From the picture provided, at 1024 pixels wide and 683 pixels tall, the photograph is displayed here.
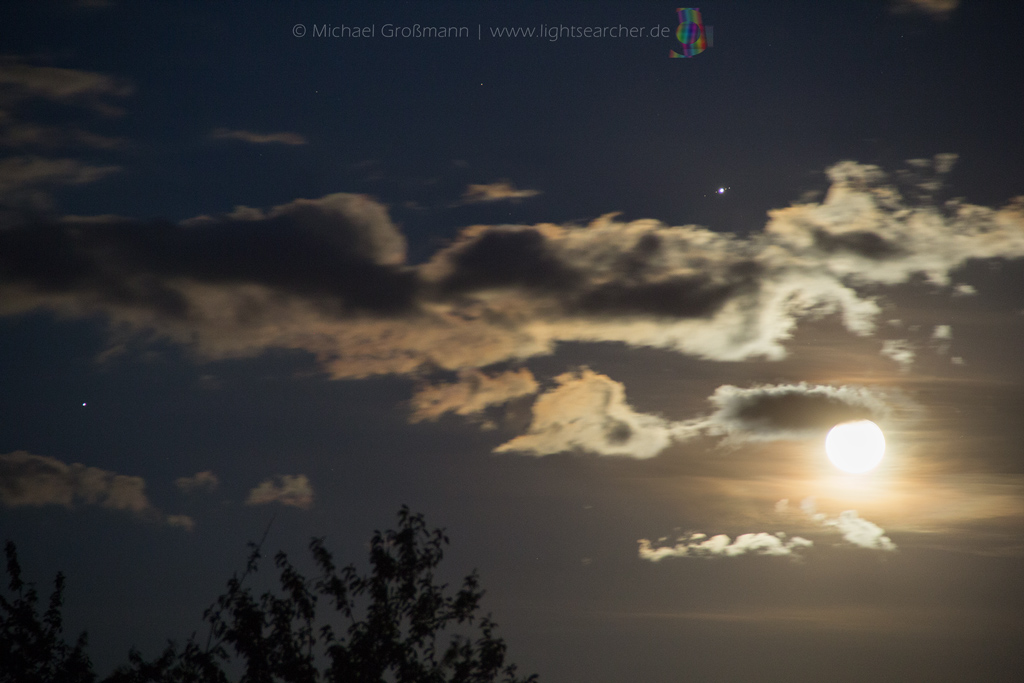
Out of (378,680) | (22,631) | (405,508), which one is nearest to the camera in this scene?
(378,680)

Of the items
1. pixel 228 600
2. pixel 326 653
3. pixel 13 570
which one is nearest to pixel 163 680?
pixel 228 600

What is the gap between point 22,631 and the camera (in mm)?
23484

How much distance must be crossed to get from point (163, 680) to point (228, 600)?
377 centimetres

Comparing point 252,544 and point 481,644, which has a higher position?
point 252,544

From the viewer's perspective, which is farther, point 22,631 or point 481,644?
point 22,631

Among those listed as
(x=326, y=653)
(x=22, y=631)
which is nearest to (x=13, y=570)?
(x=22, y=631)

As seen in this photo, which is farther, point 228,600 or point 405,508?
point 405,508

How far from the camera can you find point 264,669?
18.7 meters

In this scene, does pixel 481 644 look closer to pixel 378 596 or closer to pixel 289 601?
pixel 378 596

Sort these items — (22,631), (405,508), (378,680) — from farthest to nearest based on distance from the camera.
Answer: (22,631)
(405,508)
(378,680)

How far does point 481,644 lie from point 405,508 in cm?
370

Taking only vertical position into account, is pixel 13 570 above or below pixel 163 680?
above

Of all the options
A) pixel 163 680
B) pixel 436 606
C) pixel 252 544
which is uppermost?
pixel 252 544

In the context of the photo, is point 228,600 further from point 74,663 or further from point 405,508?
point 74,663
